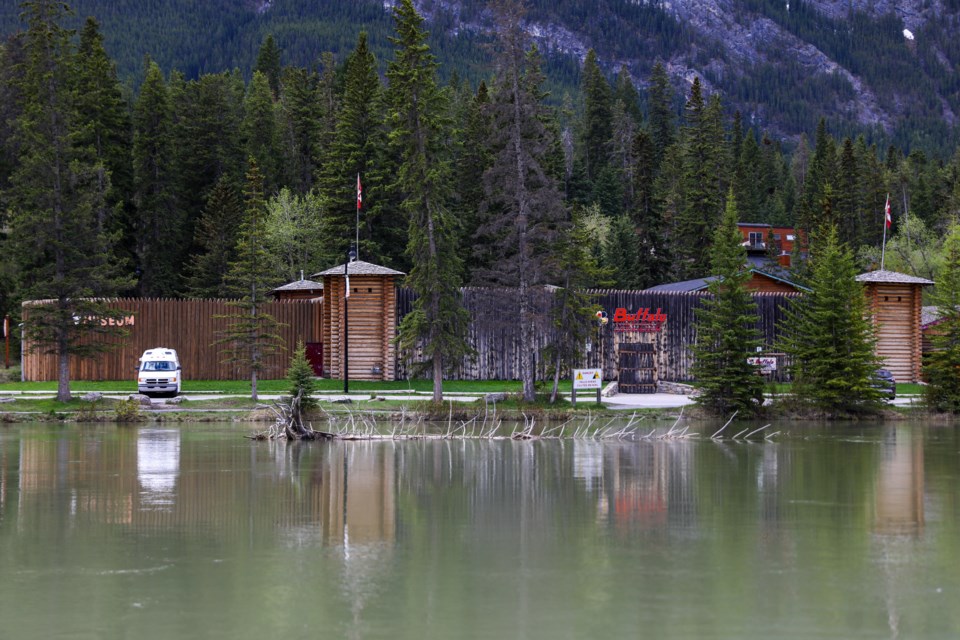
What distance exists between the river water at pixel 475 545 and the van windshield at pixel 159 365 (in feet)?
47.4

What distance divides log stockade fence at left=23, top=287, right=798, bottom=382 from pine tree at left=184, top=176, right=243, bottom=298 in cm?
1732

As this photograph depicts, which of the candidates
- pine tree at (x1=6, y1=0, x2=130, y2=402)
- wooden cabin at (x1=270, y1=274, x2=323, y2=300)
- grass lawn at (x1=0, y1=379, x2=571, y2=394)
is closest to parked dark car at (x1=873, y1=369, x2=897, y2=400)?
grass lawn at (x1=0, y1=379, x2=571, y2=394)

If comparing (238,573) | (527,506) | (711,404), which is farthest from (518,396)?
(238,573)

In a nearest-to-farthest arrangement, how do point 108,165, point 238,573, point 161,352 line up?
1. point 238,573
2. point 161,352
3. point 108,165

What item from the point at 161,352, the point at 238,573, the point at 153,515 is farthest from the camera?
the point at 161,352

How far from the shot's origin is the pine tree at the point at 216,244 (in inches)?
2741

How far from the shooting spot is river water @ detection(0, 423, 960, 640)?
Answer: 12852 millimetres

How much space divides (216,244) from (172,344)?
67.7ft

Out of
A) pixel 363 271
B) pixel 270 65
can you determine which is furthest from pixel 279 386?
pixel 270 65

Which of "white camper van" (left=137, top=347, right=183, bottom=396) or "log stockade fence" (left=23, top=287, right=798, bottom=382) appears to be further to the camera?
"log stockade fence" (left=23, top=287, right=798, bottom=382)

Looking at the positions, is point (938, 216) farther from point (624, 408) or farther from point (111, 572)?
point (111, 572)

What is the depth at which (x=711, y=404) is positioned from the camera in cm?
4044

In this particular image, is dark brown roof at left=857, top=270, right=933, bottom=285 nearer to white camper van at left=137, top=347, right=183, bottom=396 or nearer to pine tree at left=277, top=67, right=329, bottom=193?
white camper van at left=137, top=347, right=183, bottom=396

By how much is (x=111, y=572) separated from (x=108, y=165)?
59.7 metres
